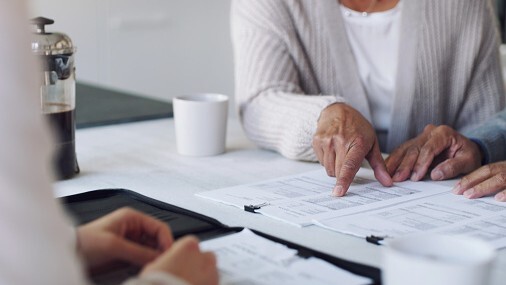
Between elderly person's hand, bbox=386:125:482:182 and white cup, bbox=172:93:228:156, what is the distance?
0.33 m

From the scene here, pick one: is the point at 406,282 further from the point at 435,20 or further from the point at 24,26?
the point at 435,20

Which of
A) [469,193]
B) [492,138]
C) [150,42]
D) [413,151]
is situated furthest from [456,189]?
[150,42]

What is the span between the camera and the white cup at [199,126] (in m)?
1.48

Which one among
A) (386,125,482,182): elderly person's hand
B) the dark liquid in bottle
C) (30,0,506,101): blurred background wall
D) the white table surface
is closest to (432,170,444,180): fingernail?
(386,125,482,182): elderly person's hand

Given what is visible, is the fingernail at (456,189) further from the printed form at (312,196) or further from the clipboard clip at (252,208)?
the clipboard clip at (252,208)

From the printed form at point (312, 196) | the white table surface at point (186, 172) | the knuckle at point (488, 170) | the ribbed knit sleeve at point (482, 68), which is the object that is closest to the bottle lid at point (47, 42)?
the white table surface at point (186, 172)

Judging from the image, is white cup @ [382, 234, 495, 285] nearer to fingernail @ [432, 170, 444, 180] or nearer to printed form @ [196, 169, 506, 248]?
printed form @ [196, 169, 506, 248]

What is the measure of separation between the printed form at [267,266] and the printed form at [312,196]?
135 mm

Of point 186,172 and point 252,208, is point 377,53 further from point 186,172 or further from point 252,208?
point 252,208

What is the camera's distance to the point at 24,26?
63 cm

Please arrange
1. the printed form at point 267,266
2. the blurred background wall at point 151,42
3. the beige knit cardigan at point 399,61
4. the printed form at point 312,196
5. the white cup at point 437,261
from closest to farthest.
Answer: the white cup at point 437,261 → the printed form at point 267,266 → the printed form at point 312,196 → the beige knit cardigan at point 399,61 → the blurred background wall at point 151,42

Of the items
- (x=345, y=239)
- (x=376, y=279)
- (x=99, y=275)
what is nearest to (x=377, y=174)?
(x=345, y=239)

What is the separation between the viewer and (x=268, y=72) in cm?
164

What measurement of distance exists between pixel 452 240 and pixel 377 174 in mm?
568
